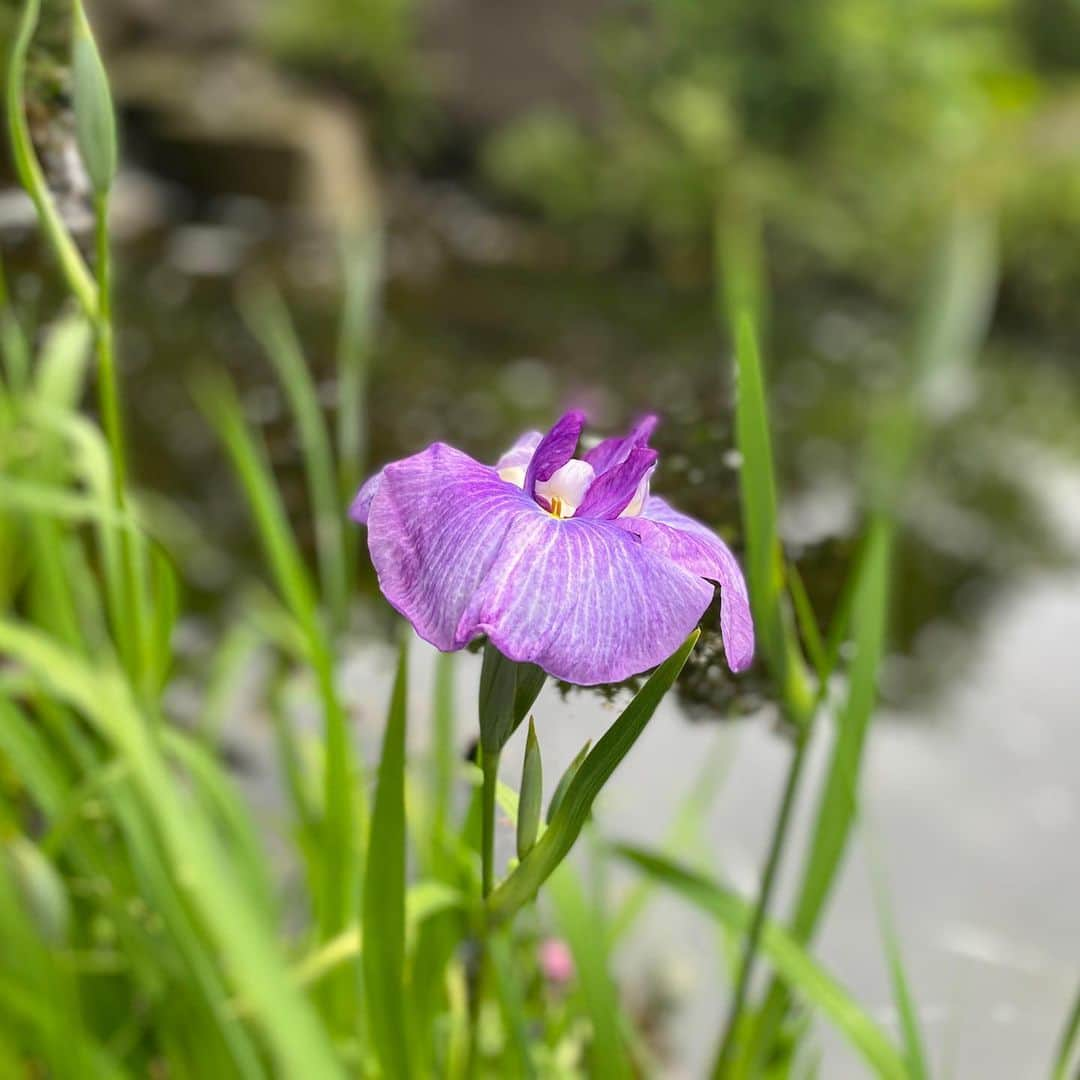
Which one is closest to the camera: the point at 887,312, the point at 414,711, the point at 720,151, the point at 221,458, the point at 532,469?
the point at 532,469

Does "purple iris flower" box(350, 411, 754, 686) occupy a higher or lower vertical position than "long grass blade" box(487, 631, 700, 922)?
higher

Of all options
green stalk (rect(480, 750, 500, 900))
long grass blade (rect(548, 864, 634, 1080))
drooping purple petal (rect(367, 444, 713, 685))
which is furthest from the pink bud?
drooping purple petal (rect(367, 444, 713, 685))

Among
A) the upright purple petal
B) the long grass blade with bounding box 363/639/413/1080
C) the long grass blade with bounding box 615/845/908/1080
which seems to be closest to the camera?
the upright purple petal

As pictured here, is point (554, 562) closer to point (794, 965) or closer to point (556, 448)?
point (556, 448)

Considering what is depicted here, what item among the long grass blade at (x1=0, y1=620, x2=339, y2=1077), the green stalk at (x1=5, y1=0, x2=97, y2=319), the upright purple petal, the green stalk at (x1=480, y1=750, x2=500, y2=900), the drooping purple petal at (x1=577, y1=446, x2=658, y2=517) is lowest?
the long grass blade at (x1=0, y1=620, x2=339, y2=1077)

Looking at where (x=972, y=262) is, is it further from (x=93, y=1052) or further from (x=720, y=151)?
(x=720, y=151)

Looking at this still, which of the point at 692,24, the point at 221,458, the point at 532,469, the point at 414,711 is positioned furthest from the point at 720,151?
the point at 532,469

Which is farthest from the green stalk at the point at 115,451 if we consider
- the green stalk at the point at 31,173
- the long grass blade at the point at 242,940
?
the long grass blade at the point at 242,940

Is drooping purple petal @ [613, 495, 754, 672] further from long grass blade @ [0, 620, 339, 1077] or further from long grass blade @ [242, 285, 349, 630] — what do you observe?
long grass blade @ [242, 285, 349, 630]
